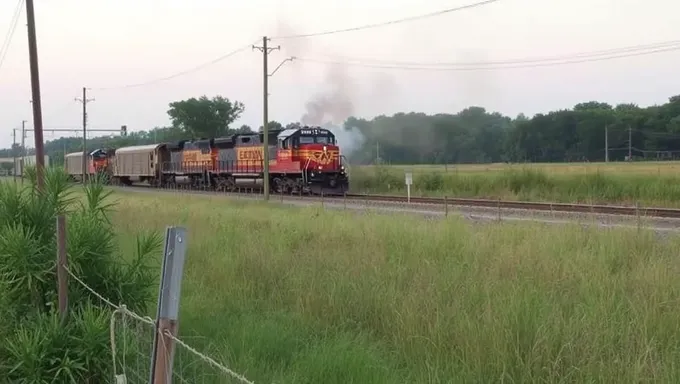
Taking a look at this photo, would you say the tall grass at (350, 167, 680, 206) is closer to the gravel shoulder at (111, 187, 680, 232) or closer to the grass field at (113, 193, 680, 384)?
the gravel shoulder at (111, 187, 680, 232)

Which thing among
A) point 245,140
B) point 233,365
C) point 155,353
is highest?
point 245,140

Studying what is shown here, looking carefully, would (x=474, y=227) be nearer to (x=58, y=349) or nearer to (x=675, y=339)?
(x=675, y=339)

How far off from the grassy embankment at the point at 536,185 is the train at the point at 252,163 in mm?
4477

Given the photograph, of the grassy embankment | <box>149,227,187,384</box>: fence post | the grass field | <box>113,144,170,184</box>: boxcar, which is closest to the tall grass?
the grassy embankment

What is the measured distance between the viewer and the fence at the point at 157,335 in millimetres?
3912

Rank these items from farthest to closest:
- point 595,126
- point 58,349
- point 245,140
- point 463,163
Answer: point 595,126 < point 463,163 < point 245,140 < point 58,349

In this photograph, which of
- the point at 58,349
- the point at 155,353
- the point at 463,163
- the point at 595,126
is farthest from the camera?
the point at 595,126

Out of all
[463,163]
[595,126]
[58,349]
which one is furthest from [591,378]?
[595,126]

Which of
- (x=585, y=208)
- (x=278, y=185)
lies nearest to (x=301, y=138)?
(x=278, y=185)

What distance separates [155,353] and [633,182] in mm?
30371

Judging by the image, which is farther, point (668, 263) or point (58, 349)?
point (668, 263)

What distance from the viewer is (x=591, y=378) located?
458 cm

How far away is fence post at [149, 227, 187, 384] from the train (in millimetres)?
27134

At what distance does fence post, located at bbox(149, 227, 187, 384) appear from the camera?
154 inches
